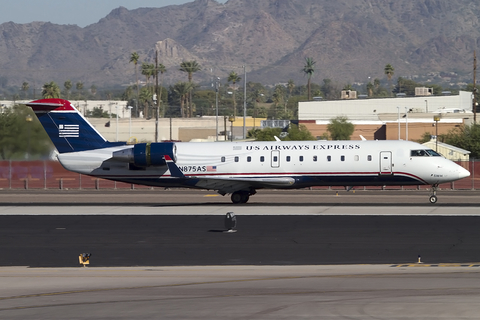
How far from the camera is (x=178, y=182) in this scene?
35938 millimetres

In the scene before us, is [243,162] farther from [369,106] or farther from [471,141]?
[369,106]

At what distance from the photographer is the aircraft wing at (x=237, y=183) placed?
1377 inches

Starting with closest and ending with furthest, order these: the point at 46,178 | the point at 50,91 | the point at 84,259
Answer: the point at 84,259 → the point at 46,178 → the point at 50,91

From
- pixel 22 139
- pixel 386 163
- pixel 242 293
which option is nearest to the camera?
pixel 242 293

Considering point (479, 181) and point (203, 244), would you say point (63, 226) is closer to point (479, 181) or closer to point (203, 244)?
point (203, 244)

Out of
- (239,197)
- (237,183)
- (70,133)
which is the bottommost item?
(239,197)

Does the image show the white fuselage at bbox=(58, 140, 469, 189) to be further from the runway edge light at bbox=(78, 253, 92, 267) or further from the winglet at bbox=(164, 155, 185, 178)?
the runway edge light at bbox=(78, 253, 92, 267)

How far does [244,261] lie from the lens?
19.7m

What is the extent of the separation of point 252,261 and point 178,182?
16.7m

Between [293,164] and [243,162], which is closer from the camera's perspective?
[293,164]

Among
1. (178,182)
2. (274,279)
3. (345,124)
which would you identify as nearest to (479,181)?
(178,182)

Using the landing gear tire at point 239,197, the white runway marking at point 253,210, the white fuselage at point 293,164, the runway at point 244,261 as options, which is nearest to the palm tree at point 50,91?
the white fuselage at point 293,164

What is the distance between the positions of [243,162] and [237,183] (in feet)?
3.64

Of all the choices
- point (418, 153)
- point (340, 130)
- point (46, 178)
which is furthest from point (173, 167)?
point (340, 130)
